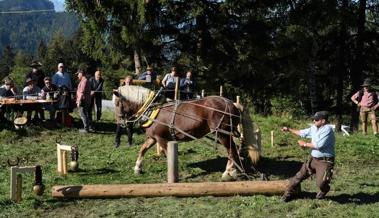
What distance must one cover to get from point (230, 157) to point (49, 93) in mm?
7859

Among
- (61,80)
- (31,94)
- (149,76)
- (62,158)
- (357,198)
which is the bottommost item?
(357,198)

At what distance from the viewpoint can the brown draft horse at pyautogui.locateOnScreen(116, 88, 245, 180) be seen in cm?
1127

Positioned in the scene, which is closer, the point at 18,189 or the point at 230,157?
the point at 18,189

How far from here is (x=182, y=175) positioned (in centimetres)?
1190

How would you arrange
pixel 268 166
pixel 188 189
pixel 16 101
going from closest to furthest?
pixel 188 189
pixel 268 166
pixel 16 101

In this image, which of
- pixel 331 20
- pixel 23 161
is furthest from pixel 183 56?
pixel 23 161

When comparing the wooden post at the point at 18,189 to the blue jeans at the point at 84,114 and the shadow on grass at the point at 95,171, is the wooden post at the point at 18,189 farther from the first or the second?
the blue jeans at the point at 84,114

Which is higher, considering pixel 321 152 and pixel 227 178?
pixel 321 152

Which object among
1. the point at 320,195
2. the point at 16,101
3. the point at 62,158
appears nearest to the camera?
the point at 320,195

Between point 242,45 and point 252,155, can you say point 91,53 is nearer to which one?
point 242,45

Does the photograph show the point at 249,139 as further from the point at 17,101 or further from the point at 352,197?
the point at 17,101

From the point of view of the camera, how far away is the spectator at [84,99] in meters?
→ 16.7

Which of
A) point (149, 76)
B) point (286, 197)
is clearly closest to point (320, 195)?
point (286, 197)

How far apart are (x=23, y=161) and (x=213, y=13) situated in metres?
13.8
